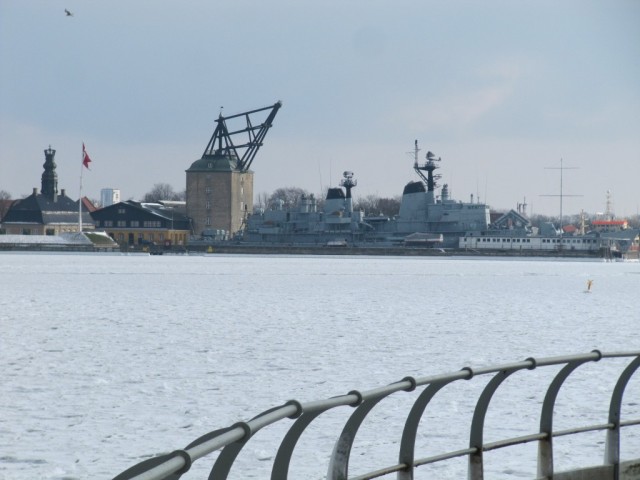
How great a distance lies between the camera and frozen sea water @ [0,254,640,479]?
1017 cm

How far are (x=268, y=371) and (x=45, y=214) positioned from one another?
5713 inches

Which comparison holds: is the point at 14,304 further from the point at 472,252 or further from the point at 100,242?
the point at 100,242

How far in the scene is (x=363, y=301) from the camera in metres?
36.9

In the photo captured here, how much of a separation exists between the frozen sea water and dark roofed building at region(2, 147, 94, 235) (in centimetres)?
12211

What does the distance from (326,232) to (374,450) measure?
127 metres

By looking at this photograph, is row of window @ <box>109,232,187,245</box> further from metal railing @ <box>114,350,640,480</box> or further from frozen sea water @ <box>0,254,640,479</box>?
metal railing @ <box>114,350,640,480</box>

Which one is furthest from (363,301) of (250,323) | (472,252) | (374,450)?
(472,252)

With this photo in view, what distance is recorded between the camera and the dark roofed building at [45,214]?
155m

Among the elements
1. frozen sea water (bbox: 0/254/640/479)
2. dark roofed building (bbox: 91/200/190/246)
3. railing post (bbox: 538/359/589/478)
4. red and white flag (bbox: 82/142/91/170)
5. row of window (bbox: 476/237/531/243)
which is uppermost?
red and white flag (bbox: 82/142/91/170)

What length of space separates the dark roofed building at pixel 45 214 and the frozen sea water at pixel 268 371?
12211 cm

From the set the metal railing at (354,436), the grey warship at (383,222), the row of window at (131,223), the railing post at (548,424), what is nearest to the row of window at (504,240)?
the grey warship at (383,222)

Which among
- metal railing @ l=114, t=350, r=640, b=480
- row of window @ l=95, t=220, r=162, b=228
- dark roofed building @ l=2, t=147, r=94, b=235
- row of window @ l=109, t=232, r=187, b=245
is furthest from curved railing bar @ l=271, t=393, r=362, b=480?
dark roofed building @ l=2, t=147, r=94, b=235

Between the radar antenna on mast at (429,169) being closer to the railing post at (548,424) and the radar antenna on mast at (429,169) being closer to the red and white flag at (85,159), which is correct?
the red and white flag at (85,159)

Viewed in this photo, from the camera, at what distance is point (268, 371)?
16297 mm
